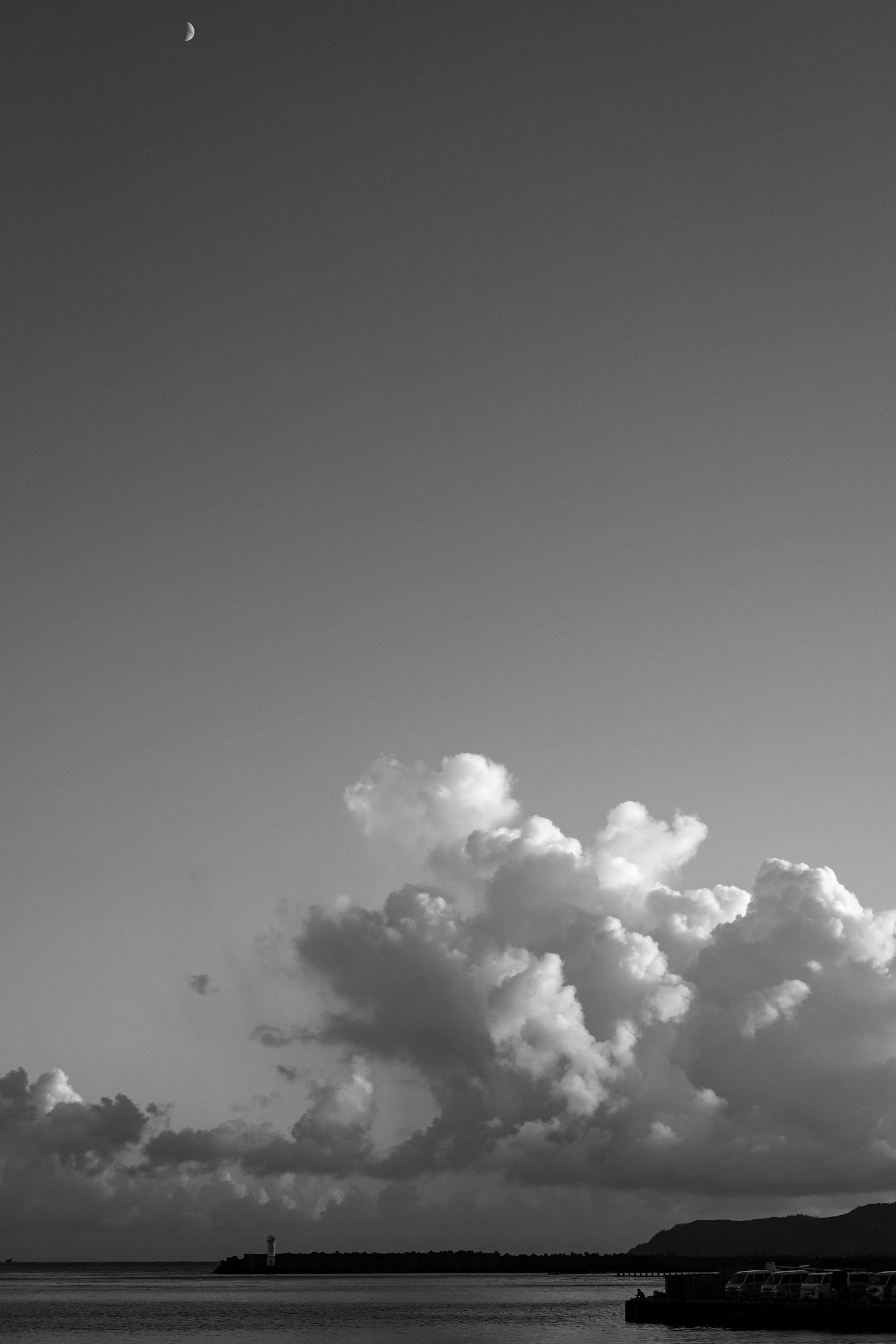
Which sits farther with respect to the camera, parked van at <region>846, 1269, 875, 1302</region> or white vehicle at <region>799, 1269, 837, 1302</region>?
white vehicle at <region>799, 1269, 837, 1302</region>

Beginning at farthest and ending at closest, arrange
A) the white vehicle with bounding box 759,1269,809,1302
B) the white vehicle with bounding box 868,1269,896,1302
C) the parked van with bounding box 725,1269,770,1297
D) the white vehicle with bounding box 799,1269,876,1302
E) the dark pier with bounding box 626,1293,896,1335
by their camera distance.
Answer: the parked van with bounding box 725,1269,770,1297, the white vehicle with bounding box 759,1269,809,1302, the white vehicle with bounding box 799,1269,876,1302, the white vehicle with bounding box 868,1269,896,1302, the dark pier with bounding box 626,1293,896,1335

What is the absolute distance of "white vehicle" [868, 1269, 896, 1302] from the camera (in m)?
118

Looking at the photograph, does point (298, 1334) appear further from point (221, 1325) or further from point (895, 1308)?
point (895, 1308)

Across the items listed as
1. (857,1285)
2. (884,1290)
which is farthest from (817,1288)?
(884,1290)

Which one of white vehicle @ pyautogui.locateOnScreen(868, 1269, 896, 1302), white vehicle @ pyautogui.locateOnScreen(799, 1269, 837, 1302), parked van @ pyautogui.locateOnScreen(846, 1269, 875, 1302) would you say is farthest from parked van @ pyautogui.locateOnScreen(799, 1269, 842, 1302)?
white vehicle @ pyautogui.locateOnScreen(868, 1269, 896, 1302)

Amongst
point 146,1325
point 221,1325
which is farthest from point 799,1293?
point 146,1325

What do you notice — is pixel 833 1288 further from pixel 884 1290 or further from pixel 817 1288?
pixel 884 1290

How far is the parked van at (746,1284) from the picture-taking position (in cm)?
13588

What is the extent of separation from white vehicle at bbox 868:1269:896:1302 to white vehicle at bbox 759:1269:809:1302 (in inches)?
288

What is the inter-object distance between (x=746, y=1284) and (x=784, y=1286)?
870 centimetres

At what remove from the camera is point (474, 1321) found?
166 metres

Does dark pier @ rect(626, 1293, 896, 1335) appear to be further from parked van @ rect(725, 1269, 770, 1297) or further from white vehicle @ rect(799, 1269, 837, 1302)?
white vehicle @ rect(799, 1269, 837, 1302)

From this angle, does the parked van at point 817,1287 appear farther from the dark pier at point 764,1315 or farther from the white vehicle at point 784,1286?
the dark pier at point 764,1315

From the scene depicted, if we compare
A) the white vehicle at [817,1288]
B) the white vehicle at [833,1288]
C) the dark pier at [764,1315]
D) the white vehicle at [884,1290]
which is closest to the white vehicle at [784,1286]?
the white vehicle at [817,1288]
